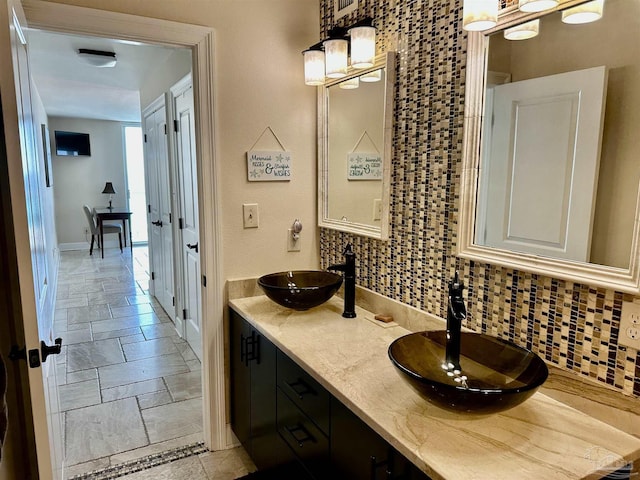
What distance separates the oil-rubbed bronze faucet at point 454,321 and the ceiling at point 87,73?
5.73 ft

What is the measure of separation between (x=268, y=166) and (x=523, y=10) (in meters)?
1.34

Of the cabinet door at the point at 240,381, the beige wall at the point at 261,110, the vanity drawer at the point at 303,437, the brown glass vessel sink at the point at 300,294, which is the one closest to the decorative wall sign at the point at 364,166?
the beige wall at the point at 261,110

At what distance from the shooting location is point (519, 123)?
139 centimetres

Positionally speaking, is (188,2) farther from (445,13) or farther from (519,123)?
(519,123)

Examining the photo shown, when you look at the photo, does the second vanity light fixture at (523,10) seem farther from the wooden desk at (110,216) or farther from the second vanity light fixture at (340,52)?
the wooden desk at (110,216)

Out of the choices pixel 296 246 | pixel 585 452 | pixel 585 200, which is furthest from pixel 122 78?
pixel 585 452

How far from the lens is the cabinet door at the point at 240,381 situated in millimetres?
2118

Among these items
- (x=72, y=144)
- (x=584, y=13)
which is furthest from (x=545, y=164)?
(x=72, y=144)

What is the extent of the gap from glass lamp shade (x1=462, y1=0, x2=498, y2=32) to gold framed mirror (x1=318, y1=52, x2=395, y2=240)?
0.52 metres

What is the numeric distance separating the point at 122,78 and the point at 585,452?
5.09 meters

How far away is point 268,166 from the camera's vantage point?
89.1 inches

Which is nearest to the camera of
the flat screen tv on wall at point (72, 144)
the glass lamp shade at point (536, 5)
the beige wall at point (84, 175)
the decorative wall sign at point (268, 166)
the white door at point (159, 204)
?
the glass lamp shade at point (536, 5)

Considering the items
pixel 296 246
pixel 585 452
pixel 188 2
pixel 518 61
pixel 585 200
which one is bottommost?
pixel 585 452

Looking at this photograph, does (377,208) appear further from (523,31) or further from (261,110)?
(523,31)
